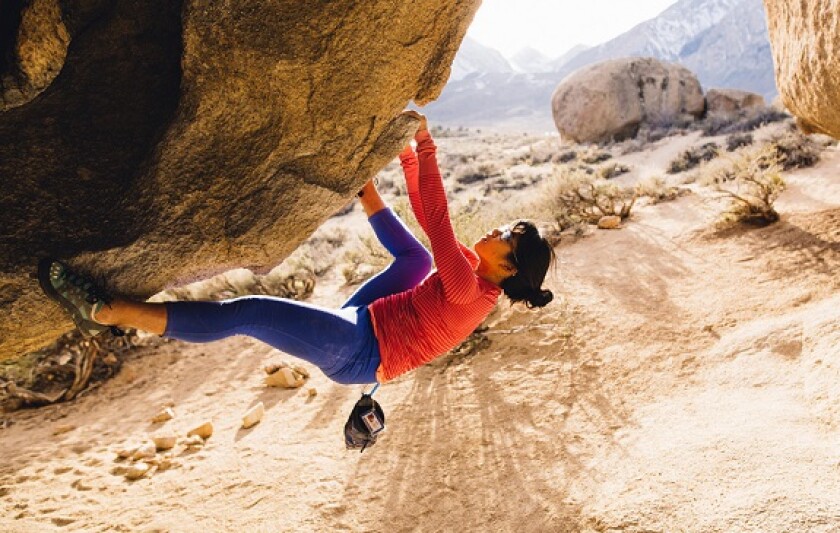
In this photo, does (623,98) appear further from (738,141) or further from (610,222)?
(610,222)

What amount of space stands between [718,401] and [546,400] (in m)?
1.08

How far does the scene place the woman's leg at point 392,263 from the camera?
274 cm

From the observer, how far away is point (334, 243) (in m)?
9.57

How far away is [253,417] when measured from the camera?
405 centimetres

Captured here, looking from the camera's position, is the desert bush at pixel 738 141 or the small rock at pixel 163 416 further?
the desert bush at pixel 738 141

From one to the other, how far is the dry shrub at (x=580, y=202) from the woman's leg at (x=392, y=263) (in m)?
4.86

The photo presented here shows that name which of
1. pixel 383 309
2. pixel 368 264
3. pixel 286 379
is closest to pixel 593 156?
pixel 368 264

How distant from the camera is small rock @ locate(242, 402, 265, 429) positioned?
4035 mm

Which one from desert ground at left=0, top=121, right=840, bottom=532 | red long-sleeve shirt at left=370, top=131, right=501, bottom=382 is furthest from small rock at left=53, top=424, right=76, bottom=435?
red long-sleeve shirt at left=370, top=131, right=501, bottom=382

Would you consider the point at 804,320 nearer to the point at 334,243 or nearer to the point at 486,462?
the point at 486,462

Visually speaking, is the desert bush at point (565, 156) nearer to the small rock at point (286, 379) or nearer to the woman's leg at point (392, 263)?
the small rock at point (286, 379)

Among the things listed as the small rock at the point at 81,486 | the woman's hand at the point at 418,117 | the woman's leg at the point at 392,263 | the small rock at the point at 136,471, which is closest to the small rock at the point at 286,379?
the small rock at the point at 136,471

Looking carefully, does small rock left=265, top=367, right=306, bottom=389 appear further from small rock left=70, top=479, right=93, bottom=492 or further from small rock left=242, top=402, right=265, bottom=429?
small rock left=70, top=479, right=93, bottom=492

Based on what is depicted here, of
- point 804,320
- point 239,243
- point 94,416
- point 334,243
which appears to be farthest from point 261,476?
point 334,243
